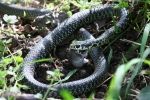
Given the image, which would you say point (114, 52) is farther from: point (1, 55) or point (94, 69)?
point (1, 55)

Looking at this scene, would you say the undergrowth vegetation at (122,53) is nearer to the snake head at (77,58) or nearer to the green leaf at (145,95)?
the green leaf at (145,95)

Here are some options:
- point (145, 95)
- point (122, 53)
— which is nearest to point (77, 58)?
point (122, 53)

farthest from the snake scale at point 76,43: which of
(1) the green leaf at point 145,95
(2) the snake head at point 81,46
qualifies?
(1) the green leaf at point 145,95

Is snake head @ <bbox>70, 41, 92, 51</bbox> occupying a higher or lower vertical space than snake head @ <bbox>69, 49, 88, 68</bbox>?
higher

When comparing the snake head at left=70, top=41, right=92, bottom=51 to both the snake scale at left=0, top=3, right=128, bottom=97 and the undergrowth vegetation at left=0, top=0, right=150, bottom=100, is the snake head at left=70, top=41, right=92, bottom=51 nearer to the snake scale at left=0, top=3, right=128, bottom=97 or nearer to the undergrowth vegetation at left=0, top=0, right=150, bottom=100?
the snake scale at left=0, top=3, right=128, bottom=97

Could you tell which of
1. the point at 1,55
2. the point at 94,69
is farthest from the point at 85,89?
the point at 1,55

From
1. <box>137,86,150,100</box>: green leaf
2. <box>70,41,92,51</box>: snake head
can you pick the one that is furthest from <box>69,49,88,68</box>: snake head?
<box>137,86,150,100</box>: green leaf
